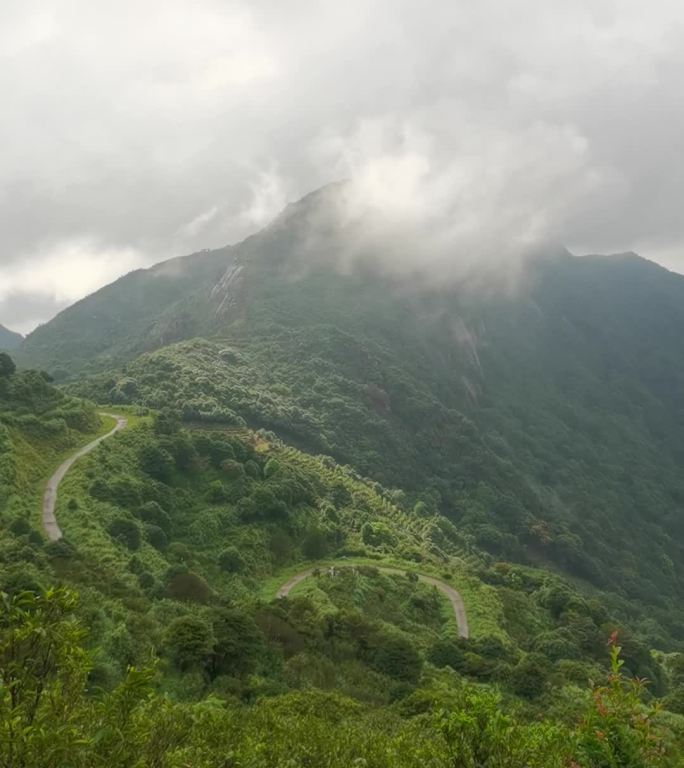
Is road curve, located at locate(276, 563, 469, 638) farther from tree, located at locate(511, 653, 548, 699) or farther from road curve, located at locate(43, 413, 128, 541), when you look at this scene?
road curve, located at locate(43, 413, 128, 541)

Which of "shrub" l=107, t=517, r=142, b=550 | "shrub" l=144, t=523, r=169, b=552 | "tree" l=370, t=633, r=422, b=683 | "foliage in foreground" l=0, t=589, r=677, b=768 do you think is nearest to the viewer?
"foliage in foreground" l=0, t=589, r=677, b=768

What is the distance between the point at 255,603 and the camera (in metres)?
36.8

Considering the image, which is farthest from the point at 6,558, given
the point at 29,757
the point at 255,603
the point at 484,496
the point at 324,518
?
the point at 484,496

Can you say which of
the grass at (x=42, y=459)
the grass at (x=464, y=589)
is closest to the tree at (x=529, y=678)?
the grass at (x=464, y=589)

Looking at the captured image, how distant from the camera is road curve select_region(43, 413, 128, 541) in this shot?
44.5 m

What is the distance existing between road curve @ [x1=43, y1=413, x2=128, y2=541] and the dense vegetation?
0.97m

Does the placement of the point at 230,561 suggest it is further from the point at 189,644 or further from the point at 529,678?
the point at 529,678

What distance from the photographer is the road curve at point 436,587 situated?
48.8m

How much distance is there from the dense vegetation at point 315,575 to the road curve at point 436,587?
3.11 ft

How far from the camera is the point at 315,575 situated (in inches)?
2037

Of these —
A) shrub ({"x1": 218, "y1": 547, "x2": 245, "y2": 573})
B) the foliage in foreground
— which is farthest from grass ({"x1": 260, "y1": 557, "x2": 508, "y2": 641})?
the foliage in foreground

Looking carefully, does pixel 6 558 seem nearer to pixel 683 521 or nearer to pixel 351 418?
pixel 351 418

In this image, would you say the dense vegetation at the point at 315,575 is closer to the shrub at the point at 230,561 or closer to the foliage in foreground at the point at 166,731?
the foliage in foreground at the point at 166,731

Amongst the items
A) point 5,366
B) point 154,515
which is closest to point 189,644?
point 154,515
